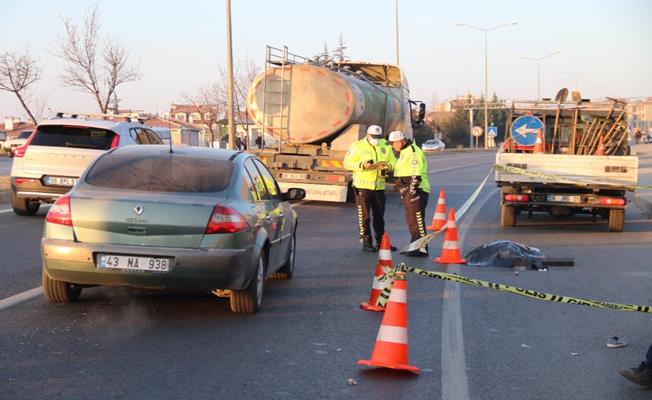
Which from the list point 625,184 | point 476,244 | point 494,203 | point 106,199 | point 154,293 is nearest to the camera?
point 106,199

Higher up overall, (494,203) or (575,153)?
(575,153)

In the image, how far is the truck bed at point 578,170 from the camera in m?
15.4

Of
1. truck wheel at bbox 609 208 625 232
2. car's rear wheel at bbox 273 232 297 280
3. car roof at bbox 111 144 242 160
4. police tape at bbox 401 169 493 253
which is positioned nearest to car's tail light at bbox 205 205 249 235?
car roof at bbox 111 144 242 160

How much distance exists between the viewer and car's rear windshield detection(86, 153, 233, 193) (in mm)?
7590

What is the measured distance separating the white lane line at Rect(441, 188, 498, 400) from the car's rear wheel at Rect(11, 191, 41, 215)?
28.7ft

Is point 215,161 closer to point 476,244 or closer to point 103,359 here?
point 103,359

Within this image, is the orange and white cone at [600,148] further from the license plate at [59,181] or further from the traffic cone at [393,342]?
the traffic cone at [393,342]

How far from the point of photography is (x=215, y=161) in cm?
799

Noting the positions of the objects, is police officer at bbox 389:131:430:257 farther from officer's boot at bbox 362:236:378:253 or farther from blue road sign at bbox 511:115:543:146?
blue road sign at bbox 511:115:543:146

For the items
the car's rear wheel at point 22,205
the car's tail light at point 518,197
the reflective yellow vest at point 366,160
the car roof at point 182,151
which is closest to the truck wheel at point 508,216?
the car's tail light at point 518,197

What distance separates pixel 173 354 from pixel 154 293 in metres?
2.30

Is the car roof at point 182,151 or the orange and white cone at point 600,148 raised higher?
the car roof at point 182,151

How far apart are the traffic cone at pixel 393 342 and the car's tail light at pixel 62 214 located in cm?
271

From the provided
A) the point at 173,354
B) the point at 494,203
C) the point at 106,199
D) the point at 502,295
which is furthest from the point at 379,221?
the point at 494,203
